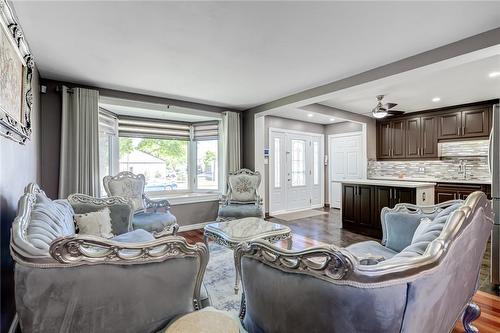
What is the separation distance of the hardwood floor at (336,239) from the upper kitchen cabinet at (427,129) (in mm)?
2154

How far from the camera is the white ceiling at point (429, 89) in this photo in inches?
120

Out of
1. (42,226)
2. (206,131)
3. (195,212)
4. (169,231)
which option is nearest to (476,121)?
(206,131)

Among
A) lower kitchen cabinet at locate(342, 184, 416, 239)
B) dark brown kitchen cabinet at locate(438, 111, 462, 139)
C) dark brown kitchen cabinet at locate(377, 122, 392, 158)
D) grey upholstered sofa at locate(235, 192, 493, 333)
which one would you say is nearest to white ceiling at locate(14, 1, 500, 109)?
grey upholstered sofa at locate(235, 192, 493, 333)

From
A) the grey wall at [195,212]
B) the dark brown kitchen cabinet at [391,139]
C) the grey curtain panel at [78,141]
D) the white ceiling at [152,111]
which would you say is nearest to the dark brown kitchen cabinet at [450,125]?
the dark brown kitchen cabinet at [391,139]

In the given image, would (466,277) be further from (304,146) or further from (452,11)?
(304,146)

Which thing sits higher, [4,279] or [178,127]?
[178,127]

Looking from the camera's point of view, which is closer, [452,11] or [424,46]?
[452,11]

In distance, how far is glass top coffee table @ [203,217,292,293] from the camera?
255 cm

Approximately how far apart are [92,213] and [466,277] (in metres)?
3.02

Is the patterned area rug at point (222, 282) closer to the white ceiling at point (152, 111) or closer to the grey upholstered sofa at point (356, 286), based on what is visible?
the grey upholstered sofa at point (356, 286)

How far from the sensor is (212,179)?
538 cm

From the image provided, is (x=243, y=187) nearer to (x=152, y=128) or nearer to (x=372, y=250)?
(x=152, y=128)

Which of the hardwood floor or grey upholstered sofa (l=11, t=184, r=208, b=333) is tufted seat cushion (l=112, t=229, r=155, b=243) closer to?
grey upholstered sofa (l=11, t=184, r=208, b=333)

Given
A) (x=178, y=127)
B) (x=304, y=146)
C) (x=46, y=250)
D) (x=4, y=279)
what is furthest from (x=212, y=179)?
(x=46, y=250)
